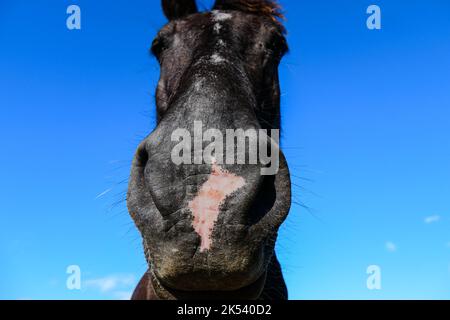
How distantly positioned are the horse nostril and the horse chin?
2.37 ft

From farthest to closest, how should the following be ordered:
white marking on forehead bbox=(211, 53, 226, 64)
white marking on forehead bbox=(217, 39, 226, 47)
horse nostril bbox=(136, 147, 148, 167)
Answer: white marking on forehead bbox=(217, 39, 226, 47) < white marking on forehead bbox=(211, 53, 226, 64) < horse nostril bbox=(136, 147, 148, 167)

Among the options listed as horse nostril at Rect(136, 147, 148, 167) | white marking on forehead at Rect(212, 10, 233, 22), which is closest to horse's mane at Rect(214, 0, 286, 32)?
white marking on forehead at Rect(212, 10, 233, 22)

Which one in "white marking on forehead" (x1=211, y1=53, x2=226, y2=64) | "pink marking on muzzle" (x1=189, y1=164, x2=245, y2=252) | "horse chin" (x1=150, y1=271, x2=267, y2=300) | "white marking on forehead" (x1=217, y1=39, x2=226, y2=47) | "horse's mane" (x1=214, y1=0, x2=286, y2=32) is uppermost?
"horse's mane" (x1=214, y1=0, x2=286, y2=32)

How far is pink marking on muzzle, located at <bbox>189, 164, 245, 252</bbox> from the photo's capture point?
2.43 metres

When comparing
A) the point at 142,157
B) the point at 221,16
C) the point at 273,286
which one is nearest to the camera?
the point at 142,157

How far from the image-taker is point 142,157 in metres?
2.89

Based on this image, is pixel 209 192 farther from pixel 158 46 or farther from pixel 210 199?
pixel 158 46

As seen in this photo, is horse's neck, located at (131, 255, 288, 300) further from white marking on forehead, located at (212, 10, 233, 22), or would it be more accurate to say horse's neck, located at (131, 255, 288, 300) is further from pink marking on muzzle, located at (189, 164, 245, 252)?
white marking on forehead, located at (212, 10, 233, 22)

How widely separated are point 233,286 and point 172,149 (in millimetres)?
876

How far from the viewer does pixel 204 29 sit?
12.6ft

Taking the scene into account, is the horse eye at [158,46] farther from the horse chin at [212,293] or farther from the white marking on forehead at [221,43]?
the horse chin at [212,293]

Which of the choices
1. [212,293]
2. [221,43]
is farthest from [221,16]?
[212,293]

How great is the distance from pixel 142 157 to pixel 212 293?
994mm
